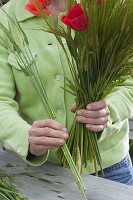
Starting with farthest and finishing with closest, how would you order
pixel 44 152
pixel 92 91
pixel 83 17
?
pixel 44 152 → pixel 92 91 → pixel 83 17

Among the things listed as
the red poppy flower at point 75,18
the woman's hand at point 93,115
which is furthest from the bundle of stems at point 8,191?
the red poppy flower at point 75,18

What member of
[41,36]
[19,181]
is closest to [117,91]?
[41,36]

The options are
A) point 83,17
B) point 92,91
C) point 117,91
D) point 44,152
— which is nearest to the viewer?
point 83,17

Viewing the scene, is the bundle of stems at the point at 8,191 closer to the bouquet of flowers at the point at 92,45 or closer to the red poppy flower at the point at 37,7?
the bouquet of flowers at the point at 92,45

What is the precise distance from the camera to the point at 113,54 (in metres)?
1.17

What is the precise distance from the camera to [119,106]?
1.44 meters

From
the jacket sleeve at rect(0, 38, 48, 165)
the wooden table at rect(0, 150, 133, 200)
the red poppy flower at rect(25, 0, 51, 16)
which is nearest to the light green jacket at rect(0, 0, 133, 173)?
the jacket sleeve at rect(0, 38, 48, 165)

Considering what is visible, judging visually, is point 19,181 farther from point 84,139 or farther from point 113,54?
point 113,54

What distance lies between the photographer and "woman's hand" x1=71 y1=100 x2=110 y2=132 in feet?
4.13

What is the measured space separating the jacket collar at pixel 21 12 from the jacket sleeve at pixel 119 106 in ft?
1.22

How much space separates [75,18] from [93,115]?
0.96ft

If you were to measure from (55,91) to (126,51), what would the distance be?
1.27 feet

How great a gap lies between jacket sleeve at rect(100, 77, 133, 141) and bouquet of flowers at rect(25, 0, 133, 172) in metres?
0.13

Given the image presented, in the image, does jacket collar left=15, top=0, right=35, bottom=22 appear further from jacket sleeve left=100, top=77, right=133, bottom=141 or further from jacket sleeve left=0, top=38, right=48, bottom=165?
jacket sleeve left=100, top=77, right=133, bottom=141
